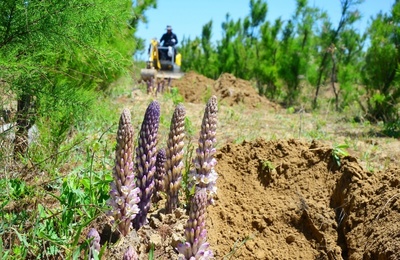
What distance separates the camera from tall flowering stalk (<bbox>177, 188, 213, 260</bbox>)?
90.6 inches

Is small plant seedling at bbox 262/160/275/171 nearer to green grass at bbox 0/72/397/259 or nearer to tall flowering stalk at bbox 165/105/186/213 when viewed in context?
green grass at bbox 0/72/397/259

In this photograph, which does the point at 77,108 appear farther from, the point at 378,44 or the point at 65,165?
the point at 378,44

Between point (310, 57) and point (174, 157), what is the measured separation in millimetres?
13951

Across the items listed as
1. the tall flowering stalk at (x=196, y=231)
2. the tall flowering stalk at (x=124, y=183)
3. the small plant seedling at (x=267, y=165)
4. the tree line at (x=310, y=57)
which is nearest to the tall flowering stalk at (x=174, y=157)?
the tall flowering stalk at (x=124, y=183)

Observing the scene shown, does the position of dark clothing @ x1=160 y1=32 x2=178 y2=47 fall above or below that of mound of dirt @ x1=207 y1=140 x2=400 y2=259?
above

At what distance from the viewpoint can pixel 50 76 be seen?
14.6 ft

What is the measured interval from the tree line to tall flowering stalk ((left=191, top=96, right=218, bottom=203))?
284 inches

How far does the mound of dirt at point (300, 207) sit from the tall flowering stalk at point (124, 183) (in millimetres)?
586

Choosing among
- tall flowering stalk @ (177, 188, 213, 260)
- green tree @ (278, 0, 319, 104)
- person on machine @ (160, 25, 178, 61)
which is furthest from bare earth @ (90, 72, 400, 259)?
person on machine @ (160, 25, 178, 61)

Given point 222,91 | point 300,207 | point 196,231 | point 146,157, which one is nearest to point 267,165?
point 300,207

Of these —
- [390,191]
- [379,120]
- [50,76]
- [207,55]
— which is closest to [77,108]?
[50,76]

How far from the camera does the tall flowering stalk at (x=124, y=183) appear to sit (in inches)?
110

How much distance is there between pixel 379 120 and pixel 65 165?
29.0ft

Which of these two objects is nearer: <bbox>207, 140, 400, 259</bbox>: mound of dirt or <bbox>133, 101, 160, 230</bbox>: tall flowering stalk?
<bbox>133, 101, 160, 230</bbox>: tall flowering stalk
